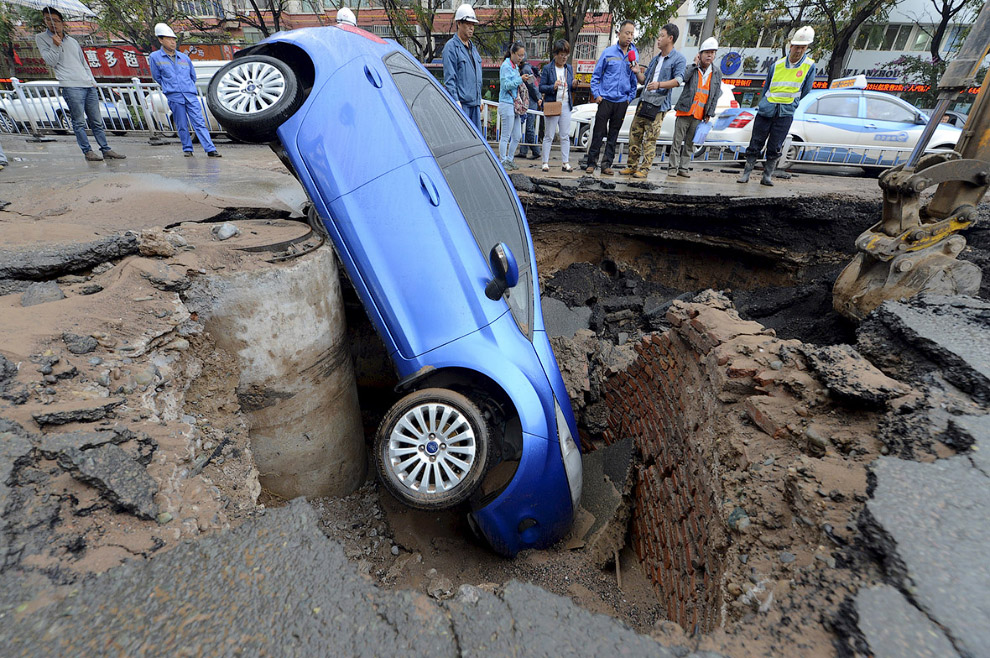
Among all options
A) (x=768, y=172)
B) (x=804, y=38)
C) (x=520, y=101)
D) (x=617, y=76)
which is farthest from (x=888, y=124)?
(x=520, y=101)

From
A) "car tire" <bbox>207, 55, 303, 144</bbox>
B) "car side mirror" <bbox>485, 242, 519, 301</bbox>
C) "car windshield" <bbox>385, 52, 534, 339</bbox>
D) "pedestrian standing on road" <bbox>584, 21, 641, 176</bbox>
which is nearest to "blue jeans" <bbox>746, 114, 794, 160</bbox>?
"pedestrian standing on road" <bbox>584, 21, 641, 176</bbox>

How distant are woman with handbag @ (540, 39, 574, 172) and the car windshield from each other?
12.5 ft

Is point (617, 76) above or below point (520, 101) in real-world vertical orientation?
above

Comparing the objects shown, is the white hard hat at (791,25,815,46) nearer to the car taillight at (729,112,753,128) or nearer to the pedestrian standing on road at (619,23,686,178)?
the pedestrian standing on road at (619,23,686,178)

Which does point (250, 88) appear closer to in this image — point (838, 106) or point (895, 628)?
point (895, 628)

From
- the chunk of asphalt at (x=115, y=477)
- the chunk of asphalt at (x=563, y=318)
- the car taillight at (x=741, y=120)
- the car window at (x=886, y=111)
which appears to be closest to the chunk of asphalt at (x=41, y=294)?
the chunk of asphalt at (x=115, y=477)

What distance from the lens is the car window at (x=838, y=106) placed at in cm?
891

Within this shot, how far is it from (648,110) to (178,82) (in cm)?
658

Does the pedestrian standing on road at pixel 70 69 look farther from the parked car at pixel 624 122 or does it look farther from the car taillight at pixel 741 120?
the car taillight at pixel 741 120

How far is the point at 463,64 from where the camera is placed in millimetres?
5633

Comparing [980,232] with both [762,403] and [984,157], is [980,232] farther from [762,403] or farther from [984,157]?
[762,403]

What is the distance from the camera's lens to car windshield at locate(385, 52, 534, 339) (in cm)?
289

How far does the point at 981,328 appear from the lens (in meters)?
2.39

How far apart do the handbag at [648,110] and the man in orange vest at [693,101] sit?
0.54m
